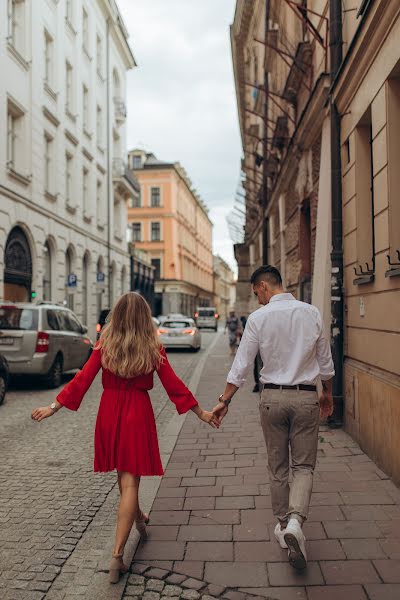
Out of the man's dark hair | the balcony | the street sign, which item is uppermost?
the balcony

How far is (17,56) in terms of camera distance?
795 inches

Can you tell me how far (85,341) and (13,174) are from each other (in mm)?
7941

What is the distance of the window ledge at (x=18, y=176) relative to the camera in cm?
1931

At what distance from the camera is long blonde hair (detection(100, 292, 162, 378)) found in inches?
143

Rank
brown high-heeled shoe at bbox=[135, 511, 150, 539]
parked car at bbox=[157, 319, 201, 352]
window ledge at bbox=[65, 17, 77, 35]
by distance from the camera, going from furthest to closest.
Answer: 1. window ledge at bbox=[65, 17, 77, 35]
2. parked car at bbox=[157, 319, 201, 352]
3. brown high-heeled shoe at bbox=[135, 511, 150, 539]

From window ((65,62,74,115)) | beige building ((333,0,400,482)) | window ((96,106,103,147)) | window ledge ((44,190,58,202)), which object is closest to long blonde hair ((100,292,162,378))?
beige building ((333,0,400,482))

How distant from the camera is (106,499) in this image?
16.4 ft

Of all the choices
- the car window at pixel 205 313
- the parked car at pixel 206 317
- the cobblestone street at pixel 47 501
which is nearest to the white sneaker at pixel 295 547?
the cobblestone street at pixel 47 501

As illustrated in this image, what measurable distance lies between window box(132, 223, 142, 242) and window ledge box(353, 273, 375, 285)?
2342 inches

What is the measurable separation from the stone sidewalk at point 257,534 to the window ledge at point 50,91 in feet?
65.9

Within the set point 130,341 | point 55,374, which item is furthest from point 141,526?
point 55,374

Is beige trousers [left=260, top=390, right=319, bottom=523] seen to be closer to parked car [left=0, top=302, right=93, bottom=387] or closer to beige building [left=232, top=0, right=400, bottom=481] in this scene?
beige building [left=232, top=0, right=400, bottom=481]

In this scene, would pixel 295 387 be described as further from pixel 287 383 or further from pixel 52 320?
pixel 52 320

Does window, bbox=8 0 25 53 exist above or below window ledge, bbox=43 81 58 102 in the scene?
above
